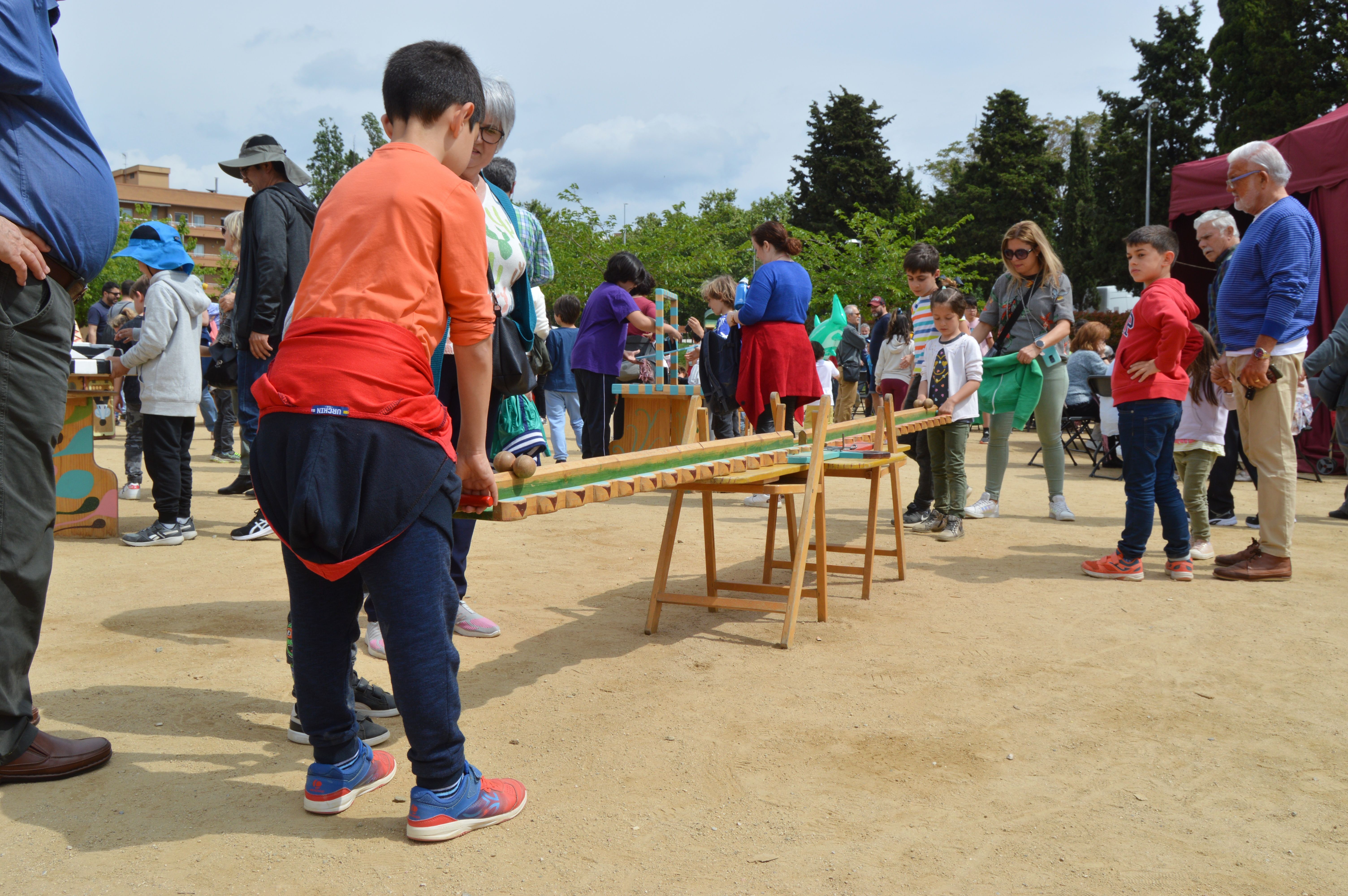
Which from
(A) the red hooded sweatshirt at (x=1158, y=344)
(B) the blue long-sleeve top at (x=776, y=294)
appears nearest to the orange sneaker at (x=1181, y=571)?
(A) the red hooded sweatshirt at (x=1158, y=344)

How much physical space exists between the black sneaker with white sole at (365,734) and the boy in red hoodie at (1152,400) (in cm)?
401

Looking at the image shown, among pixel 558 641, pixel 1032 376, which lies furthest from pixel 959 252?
pixel 558 641

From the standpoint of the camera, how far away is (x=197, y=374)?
6066 mm

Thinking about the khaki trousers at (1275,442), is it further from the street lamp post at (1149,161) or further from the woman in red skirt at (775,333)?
the street lamp post at (1149,161)

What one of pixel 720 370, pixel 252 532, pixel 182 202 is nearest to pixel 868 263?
pixel 720 370

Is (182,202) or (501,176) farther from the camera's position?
(182,202)

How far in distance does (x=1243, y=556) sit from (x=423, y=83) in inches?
200

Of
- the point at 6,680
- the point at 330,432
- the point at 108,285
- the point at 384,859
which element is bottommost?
the point at 384,859

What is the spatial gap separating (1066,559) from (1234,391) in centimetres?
132

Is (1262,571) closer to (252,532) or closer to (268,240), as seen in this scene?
(268,240)

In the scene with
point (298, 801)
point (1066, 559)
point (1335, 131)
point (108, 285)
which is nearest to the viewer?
point (298, 801)

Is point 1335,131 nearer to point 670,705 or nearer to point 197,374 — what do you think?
point 670,705

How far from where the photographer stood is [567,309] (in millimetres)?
11094

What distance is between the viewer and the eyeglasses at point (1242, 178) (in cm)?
514
